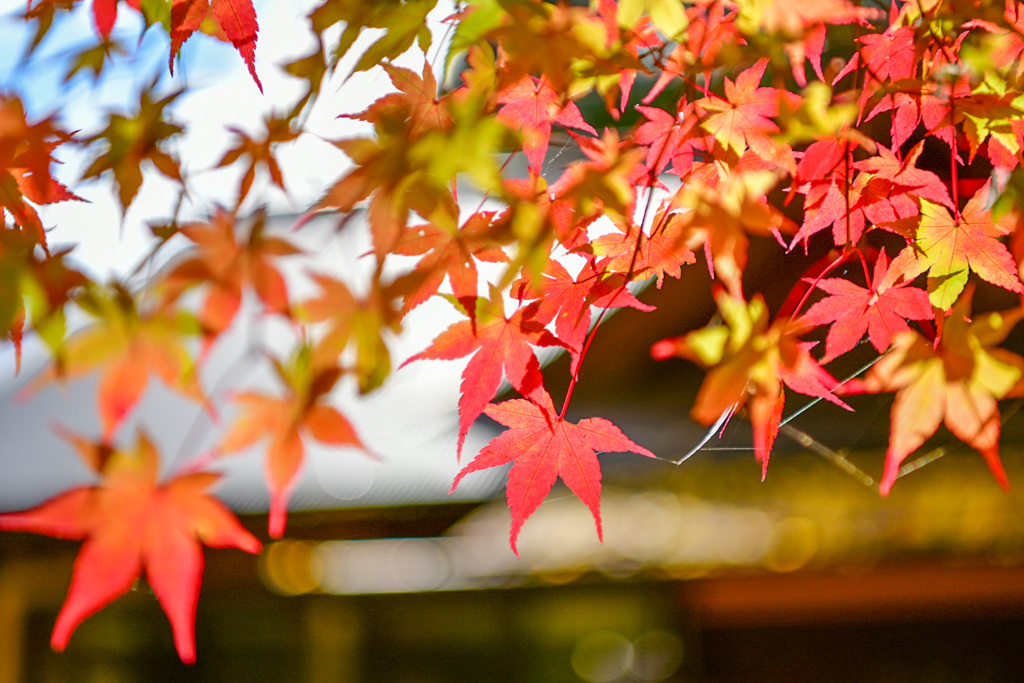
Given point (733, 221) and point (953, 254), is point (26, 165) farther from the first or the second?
point (953, 254)

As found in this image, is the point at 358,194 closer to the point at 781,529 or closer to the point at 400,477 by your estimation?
the point at 400,477

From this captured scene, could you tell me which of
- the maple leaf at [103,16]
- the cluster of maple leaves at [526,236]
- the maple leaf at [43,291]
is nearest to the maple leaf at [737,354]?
the cluster of maple leaves at [526,236]

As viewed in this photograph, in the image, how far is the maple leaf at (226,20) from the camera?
0.66 m

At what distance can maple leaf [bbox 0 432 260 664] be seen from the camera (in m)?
0.47

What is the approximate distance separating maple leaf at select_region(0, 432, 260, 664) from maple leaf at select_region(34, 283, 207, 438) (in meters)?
0.03

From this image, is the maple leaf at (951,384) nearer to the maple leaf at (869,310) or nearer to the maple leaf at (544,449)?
the maple leaf at (869,310)

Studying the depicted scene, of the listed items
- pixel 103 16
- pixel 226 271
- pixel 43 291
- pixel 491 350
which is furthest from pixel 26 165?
pixel 491 350

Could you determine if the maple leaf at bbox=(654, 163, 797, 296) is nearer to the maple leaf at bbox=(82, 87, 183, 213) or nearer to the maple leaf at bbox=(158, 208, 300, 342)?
the maple leaf at bbox=(158, 208, 300, 342)

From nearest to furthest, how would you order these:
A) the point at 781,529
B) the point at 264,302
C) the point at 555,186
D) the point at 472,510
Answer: the point at 264,302
the point at 555,186
the point at 472,510
the point at 781,529

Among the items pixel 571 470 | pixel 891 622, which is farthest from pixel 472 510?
pixel 571 470

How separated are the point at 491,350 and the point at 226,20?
0.40 metres

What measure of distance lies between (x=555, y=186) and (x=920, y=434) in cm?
40

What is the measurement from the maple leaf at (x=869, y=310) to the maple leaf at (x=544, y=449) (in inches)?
9.9

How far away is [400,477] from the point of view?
3439 mm
